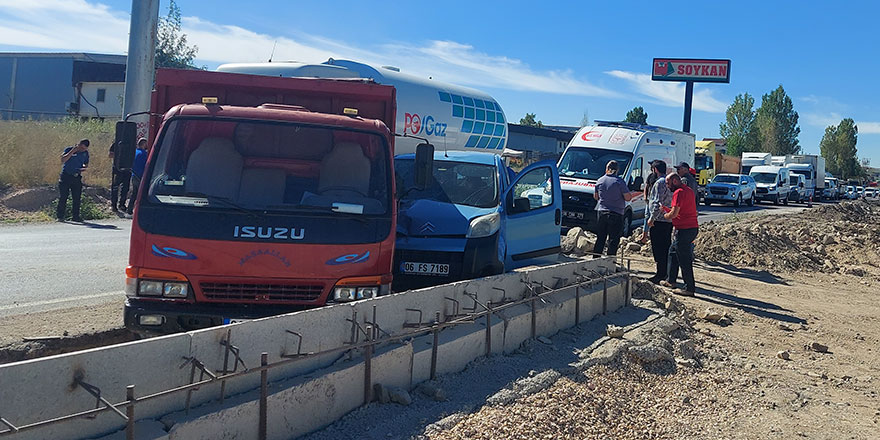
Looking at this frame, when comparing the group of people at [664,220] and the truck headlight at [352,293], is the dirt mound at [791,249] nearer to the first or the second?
the group of people at [664,220]

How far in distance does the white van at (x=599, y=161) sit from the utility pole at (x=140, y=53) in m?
9.83

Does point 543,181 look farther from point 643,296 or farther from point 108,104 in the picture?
point 108,104

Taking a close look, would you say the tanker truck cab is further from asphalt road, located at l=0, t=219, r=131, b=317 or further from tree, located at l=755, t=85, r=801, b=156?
tree, located at l=755, t=85, r=801, b=156

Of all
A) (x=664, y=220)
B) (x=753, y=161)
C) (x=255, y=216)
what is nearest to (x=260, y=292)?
(x=255, y=216)

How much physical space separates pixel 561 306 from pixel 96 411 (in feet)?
17.0

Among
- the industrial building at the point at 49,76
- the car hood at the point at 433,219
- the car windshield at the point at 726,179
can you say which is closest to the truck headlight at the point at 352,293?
the car hood at the point at 433,219

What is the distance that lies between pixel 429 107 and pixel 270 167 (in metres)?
8.83

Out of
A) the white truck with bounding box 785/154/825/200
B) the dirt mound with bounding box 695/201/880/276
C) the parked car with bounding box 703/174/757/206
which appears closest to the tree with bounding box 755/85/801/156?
the white truck with bounding box 785/154/825/200

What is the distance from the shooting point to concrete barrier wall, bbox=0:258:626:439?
11.8 feet

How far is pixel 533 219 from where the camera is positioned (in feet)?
31.7

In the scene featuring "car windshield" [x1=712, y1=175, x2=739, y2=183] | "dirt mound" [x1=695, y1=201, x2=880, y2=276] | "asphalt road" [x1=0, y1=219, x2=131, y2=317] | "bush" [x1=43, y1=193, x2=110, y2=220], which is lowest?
"asphalt road" [x1=0, y1=219, x2=131, y2=317]

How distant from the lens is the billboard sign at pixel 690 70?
4903 centimetres

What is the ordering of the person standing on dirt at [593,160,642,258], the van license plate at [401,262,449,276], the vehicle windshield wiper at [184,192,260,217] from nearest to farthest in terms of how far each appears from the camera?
the vehicle windshield wiper at [184,192,260,217], the van license plate at [401,262,449,276], the person standing on dirt at [593,160,642,258]

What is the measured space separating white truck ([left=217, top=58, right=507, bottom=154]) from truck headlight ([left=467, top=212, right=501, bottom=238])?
3.64m
